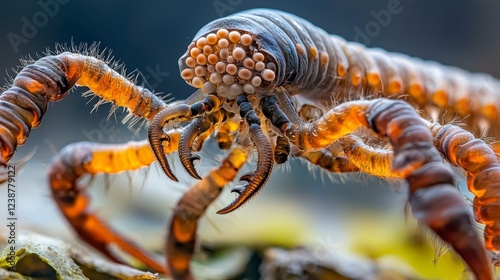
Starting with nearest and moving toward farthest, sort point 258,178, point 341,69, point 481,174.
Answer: point 481,174 → point 258,178 → point 341,69

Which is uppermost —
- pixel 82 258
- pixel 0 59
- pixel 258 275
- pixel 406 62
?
pixel 0 59

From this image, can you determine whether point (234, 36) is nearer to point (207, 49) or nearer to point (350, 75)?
point (207, 49)

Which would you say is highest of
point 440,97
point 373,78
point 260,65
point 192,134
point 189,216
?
point 260,65

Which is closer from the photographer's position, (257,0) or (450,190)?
(450,190)

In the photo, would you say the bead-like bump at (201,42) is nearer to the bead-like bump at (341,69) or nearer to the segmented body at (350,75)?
the segmented body at (350,75)

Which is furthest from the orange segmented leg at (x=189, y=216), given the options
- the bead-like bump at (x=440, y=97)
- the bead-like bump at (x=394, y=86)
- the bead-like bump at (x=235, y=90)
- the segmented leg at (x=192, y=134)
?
the bead-like bump at (x=440, y=97)

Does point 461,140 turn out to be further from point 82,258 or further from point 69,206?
point 69,206

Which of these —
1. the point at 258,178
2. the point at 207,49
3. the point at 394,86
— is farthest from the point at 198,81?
the point at 394,86

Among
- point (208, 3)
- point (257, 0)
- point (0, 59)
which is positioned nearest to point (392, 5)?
point (257, 0)
